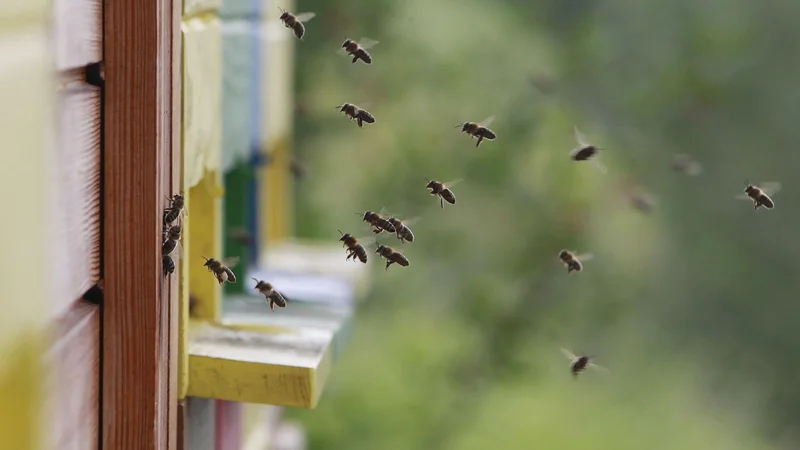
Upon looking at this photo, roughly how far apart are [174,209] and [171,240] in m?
0.05

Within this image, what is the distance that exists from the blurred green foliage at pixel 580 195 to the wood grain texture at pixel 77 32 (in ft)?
15.1

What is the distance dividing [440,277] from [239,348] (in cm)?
454

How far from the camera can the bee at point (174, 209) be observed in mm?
1507

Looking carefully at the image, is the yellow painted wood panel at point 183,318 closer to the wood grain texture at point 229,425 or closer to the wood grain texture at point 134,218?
the wood grain texture at point 134,218

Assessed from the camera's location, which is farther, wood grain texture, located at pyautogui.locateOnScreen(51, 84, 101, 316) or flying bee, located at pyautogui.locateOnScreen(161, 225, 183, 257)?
flying bee, located at pyautogui.locateOnScreen(161, 225, 183, 257)

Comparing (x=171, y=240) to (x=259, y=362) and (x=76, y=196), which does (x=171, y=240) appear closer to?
(x=76, y=196)

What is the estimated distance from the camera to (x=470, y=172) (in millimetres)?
6312

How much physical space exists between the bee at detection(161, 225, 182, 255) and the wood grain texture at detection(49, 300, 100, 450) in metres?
0.16

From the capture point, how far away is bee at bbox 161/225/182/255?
4.91 ft

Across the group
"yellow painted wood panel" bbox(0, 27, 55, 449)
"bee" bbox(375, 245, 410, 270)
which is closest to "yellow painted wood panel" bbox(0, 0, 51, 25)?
"yellow painted wood panel" bbox(0, 27, 55, 449)

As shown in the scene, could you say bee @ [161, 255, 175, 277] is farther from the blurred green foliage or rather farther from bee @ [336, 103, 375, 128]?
the blurred green foliage

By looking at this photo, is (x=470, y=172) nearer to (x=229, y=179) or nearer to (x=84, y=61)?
(x=229, y=179)

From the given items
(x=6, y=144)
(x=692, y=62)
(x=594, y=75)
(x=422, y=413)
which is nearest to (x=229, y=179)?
(x=422, y=413)

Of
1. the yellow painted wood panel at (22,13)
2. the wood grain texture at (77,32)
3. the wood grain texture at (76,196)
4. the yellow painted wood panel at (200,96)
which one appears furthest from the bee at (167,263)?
the yellow painted wood panel at (22,13)
